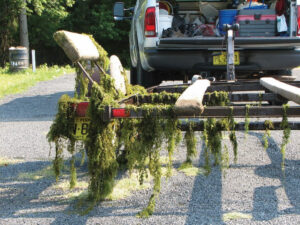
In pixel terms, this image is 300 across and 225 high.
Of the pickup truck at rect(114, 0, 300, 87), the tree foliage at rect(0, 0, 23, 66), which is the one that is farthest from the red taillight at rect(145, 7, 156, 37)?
the tree foliage at rect(0, 0, 23, 66)

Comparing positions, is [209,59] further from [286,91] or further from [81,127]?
[81,127]

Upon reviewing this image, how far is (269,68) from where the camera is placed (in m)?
6.42

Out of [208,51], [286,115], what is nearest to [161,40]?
[208,51]

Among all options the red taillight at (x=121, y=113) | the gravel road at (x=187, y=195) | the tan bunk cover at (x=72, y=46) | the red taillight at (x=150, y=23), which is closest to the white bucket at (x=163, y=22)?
the red taillight at (x=150, y=23)

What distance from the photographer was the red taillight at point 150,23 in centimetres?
638

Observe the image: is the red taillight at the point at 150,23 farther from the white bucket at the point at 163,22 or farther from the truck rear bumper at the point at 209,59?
the white bucket at the point at 163,22

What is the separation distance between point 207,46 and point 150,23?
848 mm

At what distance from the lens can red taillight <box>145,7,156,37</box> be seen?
6.38 m

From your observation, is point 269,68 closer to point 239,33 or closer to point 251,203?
point 239,33

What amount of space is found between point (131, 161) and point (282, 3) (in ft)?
17.3

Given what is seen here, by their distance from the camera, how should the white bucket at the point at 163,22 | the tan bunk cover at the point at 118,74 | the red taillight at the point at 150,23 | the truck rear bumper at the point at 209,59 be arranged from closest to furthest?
1. the tan bunk cover at the point at 118,74
2. the truck rear bumper at the point at 209,59
3. the red taillight at the point at 150,23
4. the white bucket at the point at 163,22

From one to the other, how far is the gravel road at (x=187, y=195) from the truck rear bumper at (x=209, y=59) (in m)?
1.43

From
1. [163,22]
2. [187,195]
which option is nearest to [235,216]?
[187,195]

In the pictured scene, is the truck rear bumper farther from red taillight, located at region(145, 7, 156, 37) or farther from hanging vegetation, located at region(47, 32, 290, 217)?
hanging vegetation, located at region(47, 32, 290, 217)
